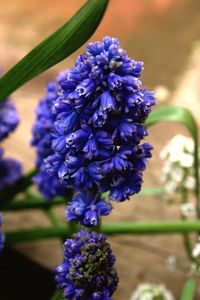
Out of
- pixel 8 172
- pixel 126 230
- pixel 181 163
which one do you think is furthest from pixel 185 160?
pixel 8 172

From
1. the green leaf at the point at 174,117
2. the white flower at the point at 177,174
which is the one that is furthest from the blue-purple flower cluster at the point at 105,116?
the white flower at the point at 177,174

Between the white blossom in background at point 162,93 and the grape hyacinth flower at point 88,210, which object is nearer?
the grape hyacinth flower at point 88,210

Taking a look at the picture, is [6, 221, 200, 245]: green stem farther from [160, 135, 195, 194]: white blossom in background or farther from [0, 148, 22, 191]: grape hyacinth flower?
[160, 135, 195, 194]: white blossom in background

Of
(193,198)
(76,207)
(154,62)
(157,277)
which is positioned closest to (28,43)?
(154,62)

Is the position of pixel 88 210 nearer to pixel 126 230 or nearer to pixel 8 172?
pixel 126 230

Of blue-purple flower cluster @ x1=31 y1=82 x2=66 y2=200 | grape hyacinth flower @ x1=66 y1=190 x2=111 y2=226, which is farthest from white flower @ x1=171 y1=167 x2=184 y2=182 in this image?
grape hyacinth flower @ x1=66 y1=190 x2=111 y2=226

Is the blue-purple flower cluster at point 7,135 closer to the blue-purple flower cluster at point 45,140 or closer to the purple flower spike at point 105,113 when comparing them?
the blue-purple flower cluster at point 45,140

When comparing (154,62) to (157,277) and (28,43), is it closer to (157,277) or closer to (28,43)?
(28,43)
